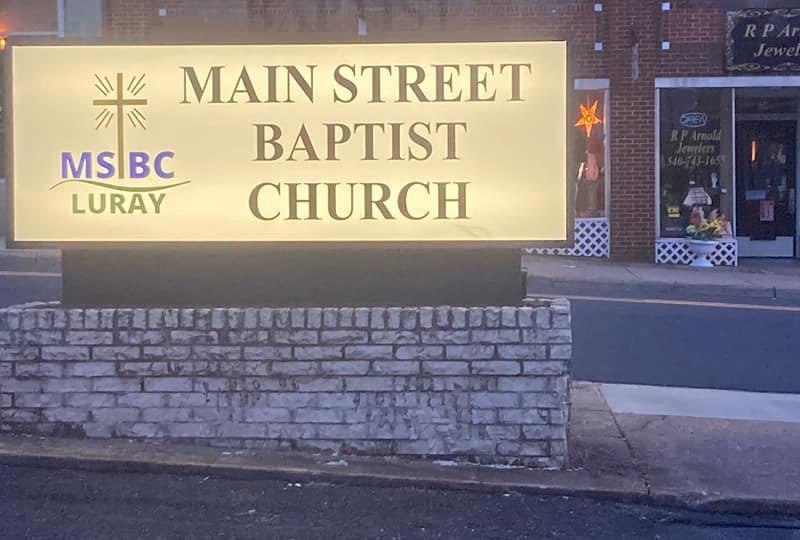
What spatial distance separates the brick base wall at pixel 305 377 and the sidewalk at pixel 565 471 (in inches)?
5.0

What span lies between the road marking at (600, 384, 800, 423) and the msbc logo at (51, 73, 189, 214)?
367 cm

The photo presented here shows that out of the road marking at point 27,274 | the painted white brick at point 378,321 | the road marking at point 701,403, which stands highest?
the painted white brick at point 378,321

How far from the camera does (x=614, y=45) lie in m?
18.3

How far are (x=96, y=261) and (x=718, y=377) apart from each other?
17.8ft

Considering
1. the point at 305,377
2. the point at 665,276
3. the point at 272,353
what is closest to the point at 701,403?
the point at 305,377

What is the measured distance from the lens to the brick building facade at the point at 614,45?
18.2 metres

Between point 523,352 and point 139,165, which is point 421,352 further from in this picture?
point 139,165

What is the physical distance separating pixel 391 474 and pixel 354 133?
6.59ft

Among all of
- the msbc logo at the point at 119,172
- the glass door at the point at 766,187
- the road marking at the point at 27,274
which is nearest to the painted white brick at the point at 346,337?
the msbc logo at the point at 119,172

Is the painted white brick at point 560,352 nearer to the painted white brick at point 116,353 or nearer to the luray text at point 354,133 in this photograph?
the luray text at point 354,133

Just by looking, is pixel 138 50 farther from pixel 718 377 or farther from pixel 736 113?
pixel 736 113

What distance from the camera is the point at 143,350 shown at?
611 cm

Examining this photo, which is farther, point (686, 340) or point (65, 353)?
point (686, 340)

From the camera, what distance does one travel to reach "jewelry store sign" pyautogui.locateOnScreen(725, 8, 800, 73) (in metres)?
17.9
